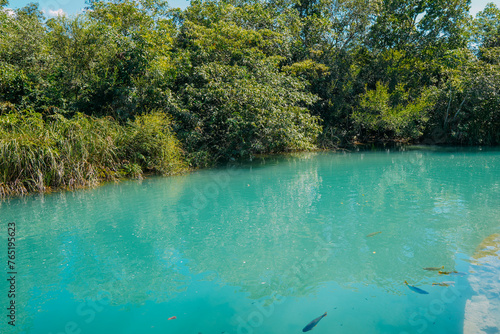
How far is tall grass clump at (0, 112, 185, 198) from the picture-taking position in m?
9.19

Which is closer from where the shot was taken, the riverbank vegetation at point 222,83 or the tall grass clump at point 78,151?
the tall grass clump at point 78,151

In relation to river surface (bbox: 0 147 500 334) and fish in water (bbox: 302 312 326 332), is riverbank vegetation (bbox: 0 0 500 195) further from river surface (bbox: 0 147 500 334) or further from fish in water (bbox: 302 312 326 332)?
fish in water (bbox: 302 312 326 332)

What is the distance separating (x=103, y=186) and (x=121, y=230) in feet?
14.6

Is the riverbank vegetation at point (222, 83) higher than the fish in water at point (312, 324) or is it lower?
higher

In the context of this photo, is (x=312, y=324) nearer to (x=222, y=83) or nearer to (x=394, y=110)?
(x=222, y=83)

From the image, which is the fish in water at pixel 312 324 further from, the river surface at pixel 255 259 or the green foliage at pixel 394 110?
the green foliage at pixel 394 110

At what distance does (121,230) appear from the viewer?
6594 mm

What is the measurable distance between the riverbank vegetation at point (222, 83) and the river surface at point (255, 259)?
207 cm

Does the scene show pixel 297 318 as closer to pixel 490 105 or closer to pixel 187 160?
pixel 187 160

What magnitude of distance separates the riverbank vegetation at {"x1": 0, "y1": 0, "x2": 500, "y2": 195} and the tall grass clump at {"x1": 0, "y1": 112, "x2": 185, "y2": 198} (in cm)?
4

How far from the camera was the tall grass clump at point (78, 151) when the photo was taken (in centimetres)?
919

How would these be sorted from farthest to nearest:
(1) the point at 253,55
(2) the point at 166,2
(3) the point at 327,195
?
(2) the point at 166,2, (1) the point at 253,55, (3) the point at 327,195

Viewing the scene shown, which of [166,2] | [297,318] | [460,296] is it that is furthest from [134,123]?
[166,2]

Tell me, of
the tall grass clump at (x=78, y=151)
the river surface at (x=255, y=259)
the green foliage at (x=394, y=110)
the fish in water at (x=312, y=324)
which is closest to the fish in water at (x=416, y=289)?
the river surface at (x=255, y=259)
